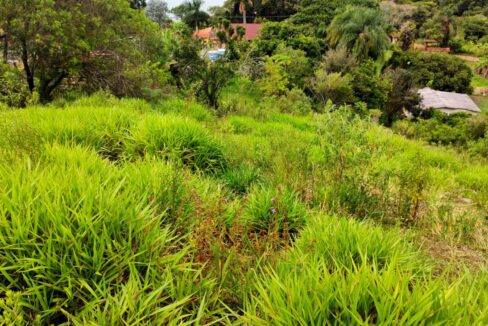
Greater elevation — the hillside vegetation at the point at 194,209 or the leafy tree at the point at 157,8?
the leafy tree at the point at 157,8

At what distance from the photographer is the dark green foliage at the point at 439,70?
115 feet

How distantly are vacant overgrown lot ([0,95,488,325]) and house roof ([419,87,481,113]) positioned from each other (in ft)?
90.6

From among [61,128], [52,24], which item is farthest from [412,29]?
[61,128]

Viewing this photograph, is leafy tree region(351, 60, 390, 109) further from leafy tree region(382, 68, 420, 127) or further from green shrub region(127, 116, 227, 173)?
green shrub region(127, 116, 227, 173)

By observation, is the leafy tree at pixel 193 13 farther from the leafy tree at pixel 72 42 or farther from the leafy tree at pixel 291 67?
the leafy tree at pixel 72 42

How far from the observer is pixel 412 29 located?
4422 centimetres

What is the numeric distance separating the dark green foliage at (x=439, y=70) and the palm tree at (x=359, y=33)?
4.95 meters

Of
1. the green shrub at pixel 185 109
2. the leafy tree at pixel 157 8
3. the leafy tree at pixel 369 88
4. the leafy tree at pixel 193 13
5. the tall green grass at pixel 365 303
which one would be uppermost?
the leafy tree at pixel 157 8

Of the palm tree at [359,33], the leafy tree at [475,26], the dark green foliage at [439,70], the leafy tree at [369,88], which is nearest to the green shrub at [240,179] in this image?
the leafy tree at [369,88]

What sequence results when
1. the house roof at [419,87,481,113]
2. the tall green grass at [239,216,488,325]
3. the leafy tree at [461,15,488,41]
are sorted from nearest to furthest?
the tall green grass at [239,216,488,325], the house roof at [419,87,481,113], the leafy tree at [461,15,488,41]

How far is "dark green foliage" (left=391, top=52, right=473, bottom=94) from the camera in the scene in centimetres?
3503

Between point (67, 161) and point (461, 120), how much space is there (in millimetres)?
26797

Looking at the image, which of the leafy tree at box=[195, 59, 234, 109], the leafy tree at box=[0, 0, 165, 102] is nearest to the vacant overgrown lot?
the leafy tree at box=[0, 0, 165, 102]

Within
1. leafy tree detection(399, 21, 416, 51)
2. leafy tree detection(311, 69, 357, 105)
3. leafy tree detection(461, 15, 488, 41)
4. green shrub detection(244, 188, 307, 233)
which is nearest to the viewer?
green shrub detection(244, 188, 307, 233)
